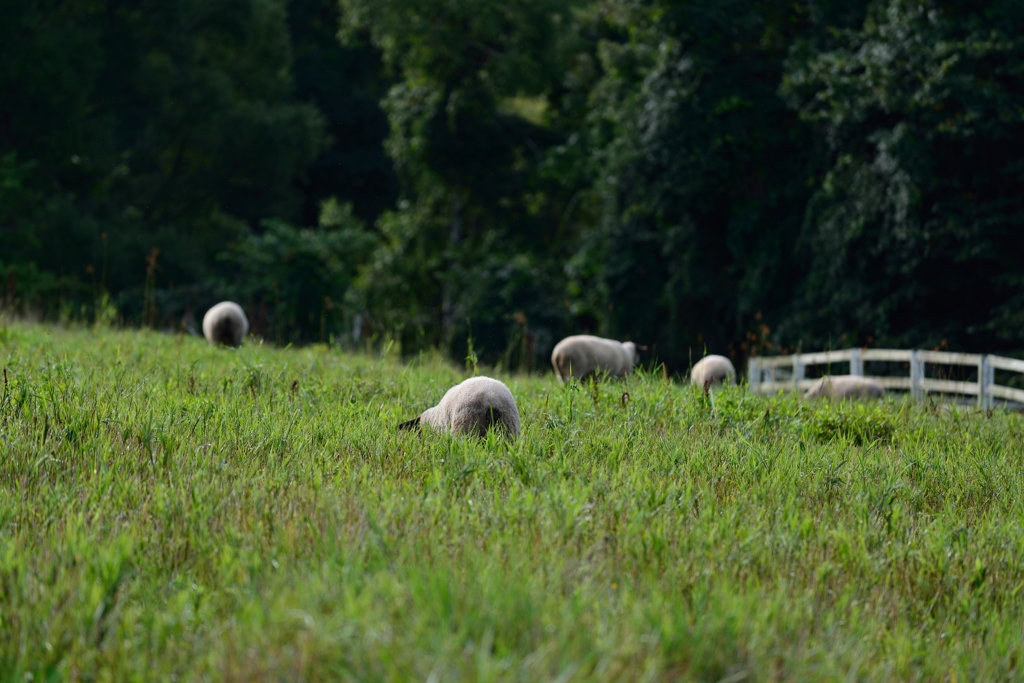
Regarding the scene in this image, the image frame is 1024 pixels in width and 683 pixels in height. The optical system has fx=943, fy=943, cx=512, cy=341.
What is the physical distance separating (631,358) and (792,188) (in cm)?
1009

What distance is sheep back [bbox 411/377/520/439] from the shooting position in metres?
4.92

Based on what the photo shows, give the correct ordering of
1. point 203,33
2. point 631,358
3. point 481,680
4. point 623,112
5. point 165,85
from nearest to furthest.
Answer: point 481,680
point 631,358
point 623,112
point 165,85
point 203,33

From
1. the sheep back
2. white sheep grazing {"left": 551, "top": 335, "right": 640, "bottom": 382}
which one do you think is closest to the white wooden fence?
white sheep grazing {"left": 551, "top": 335, "right": 640, "bottom": 382}

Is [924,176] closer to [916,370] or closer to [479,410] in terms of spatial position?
[916,370]

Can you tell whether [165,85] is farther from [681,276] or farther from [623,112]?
[681,276]

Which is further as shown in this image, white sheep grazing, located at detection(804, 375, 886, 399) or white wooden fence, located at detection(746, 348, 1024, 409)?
white wooden fence, located at detection(746, 348, 1024, 409)

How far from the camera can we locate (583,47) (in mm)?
23797

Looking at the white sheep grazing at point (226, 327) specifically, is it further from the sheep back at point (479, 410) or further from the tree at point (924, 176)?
the tree at point (924, 176)

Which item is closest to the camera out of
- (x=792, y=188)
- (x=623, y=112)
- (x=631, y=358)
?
(x=631, y=358)

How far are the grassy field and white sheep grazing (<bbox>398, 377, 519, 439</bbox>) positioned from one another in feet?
0.60

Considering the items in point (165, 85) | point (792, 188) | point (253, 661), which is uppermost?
point (165, 85)

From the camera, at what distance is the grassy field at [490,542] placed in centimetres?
249

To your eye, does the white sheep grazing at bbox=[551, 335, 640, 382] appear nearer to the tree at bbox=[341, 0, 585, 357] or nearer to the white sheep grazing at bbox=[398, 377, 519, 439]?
the white sheep grazing at bbox=[398, 377, 519, 439]

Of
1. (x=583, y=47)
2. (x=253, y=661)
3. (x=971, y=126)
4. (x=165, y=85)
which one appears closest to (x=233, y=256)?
(x=165, y=85)
